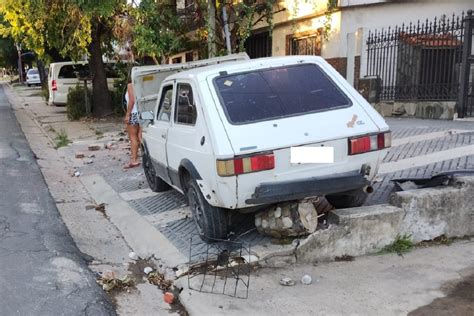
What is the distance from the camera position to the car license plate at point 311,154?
450cm

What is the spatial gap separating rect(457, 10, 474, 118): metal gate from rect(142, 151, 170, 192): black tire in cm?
744

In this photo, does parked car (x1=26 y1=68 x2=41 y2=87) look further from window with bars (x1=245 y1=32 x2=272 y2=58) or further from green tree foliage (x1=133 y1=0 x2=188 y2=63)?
green tree foliage (x1=133 y1=0 x2=188 y2=63)

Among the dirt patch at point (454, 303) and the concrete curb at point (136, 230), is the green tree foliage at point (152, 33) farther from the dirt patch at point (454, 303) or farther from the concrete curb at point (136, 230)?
the dirt patch at point (454, 303)

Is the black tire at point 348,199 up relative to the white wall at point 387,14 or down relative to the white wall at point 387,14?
down

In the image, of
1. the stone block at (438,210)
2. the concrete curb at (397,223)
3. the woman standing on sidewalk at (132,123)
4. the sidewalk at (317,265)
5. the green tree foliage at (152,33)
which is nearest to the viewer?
the sidewalk at (317,265)

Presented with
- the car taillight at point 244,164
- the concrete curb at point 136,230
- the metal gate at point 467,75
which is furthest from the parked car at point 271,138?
the metal gate at point 467,75

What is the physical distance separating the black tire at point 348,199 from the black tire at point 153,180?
283 centimetres

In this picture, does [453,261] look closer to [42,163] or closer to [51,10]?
[42,163]

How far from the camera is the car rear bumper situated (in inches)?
175

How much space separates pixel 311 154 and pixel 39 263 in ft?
9.33

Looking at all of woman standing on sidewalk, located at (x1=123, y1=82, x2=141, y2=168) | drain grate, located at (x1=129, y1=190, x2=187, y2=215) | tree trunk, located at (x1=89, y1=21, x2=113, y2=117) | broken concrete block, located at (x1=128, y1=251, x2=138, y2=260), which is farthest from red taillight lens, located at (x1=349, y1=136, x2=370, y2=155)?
tree trunk, located at (x1=89, y1=21, x2=113, y2=117)

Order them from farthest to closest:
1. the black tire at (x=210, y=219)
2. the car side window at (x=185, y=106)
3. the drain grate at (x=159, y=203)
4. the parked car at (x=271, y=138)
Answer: the drain grate at (x=159, y=203), the car side window at (x=185, y=106), the black tire at (x=210, y=219), the parked car at (x=271, y=138)

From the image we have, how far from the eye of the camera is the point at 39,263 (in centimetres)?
495

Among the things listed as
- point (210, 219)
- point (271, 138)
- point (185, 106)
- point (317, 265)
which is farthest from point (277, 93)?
point (317, 265)
